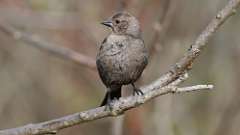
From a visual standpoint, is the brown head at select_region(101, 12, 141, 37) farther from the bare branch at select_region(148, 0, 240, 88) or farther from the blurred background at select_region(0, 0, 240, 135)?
the bare branch at select_region(148, 0, 240, 88)

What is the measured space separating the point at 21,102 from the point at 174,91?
5477mm

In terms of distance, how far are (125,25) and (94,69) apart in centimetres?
106

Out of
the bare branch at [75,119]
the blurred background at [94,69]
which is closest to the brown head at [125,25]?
the blurred background at [94,69]

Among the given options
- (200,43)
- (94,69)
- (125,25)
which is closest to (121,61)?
(125,25)

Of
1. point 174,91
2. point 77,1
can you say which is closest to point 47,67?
point 77,1

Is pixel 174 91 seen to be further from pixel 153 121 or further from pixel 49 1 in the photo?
pixel 49 1

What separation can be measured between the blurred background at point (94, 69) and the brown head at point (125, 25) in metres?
0.45

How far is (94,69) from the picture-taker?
635 cm

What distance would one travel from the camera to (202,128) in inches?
A: 303

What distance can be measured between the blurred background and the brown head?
0.45 metres

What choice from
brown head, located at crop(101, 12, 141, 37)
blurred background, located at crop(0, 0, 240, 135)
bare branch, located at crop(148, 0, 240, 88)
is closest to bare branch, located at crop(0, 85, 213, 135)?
bare branch, located at crop(148, 0, 240, 88)

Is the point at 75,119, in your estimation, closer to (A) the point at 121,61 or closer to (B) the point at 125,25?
(A) the point at 121,61

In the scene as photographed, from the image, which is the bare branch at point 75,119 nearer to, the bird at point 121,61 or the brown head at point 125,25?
the bird at point 121,61

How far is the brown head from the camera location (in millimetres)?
5285
